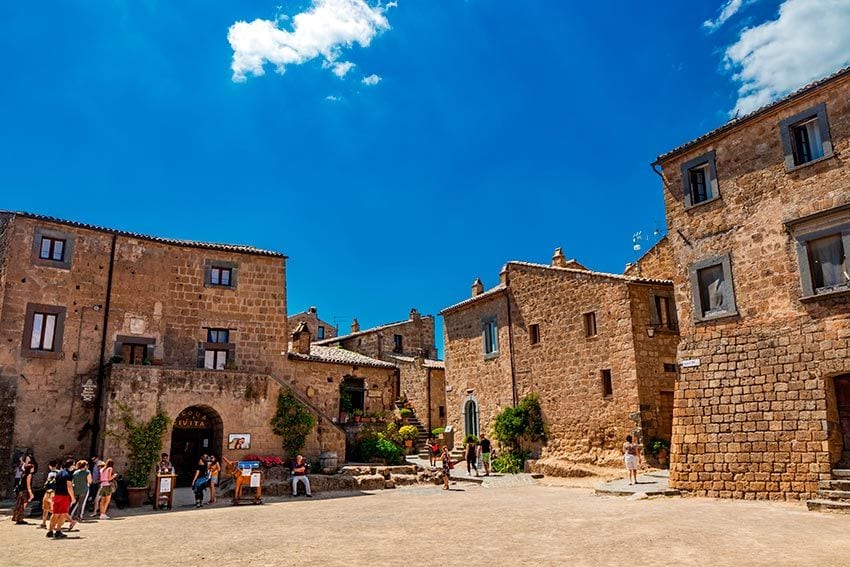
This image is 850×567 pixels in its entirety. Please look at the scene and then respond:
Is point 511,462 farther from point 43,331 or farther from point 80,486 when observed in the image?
point 43,331

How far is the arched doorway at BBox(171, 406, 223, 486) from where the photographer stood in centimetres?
2434

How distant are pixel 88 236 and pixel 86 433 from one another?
754cm

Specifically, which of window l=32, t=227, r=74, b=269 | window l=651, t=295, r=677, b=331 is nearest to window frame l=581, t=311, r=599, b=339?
window l=651, t=295, r=677, b=331

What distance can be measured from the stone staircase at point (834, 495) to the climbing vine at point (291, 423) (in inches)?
685

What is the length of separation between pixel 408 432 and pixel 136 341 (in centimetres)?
1567

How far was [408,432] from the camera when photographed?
113 ft

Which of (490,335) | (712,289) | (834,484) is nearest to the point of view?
(834,484)

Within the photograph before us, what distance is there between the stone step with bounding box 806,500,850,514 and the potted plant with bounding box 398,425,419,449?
22.1 meters

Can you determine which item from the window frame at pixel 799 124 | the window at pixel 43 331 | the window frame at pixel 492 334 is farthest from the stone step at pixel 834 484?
the window at pixel 43 331

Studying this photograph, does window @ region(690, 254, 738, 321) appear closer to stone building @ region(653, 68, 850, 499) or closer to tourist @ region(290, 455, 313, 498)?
stone building @ region(653, 68, 850, 499)

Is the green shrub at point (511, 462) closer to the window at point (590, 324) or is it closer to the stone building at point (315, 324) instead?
the window at point (590, 324)

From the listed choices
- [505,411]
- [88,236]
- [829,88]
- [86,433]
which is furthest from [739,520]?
[88,236]

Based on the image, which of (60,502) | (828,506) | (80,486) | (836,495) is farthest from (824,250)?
(80,486)

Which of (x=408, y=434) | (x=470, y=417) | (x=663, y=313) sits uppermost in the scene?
(x=663, y=313)
